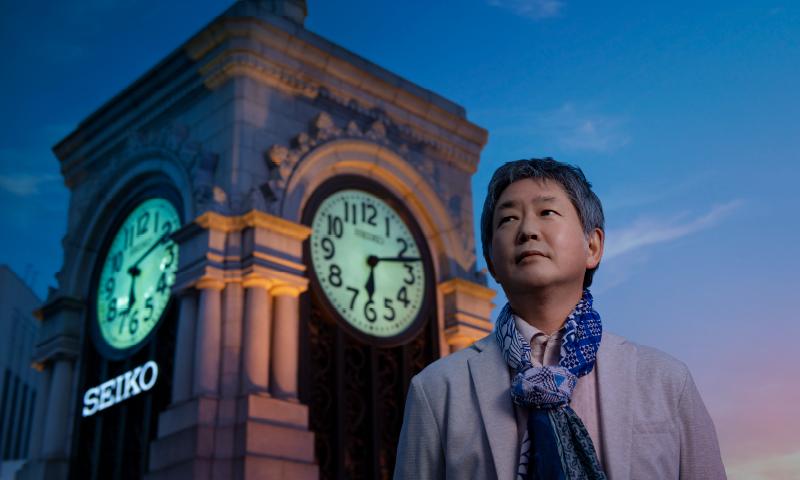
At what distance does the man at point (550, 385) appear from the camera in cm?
275

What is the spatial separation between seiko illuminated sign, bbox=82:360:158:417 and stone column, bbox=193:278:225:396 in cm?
142

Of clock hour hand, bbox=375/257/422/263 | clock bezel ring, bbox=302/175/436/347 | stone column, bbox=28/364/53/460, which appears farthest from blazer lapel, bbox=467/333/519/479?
stone column, bbox=28/364/53/460

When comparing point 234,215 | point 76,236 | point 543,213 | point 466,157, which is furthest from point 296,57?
point 543,213

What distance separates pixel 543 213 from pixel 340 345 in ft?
32.4

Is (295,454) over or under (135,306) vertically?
under

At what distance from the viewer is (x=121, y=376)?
43.2 ft

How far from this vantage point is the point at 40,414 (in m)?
14.4

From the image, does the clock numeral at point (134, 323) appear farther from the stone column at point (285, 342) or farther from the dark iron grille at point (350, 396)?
the dark iron grille at point (350, 396)

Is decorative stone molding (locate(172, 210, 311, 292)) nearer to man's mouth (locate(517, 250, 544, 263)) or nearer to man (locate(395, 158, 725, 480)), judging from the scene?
man (locate(395, 158, 725, 480))

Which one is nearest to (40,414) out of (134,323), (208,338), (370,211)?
(134,323)

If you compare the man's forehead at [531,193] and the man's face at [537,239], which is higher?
the man's forehead at [531,193]

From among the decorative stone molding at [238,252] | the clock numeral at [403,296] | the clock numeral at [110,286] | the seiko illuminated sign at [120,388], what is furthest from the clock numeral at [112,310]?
the clock numeral at [403,296]

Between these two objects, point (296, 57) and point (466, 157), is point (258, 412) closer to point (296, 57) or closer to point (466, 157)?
point (296, 57)

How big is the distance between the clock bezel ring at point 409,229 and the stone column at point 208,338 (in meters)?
1.69
